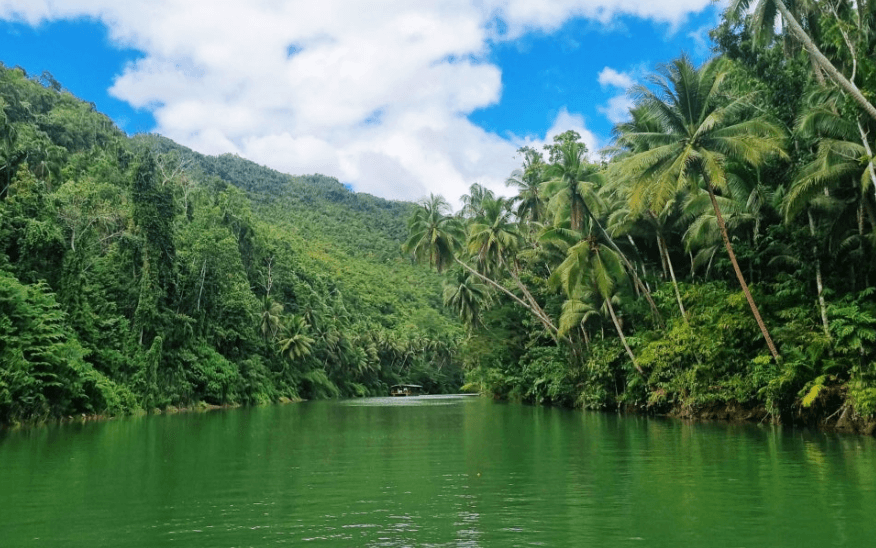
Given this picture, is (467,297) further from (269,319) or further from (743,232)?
(743,232)

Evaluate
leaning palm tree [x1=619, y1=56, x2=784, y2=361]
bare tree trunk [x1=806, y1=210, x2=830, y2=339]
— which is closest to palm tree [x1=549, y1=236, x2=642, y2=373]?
leaning palm tree [x1=619, y1=56, x2=784, y2=361]

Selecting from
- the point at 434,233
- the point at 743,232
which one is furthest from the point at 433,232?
the point at 743,232

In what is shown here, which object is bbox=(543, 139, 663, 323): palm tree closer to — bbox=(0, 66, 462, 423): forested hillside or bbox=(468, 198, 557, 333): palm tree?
bbox=(468, 198, 557, 333): palm tree

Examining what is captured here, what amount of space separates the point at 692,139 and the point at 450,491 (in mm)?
15833

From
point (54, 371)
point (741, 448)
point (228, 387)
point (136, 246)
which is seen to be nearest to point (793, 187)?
point (741, 448)

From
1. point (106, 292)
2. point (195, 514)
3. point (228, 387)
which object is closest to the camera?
point (195, 514)

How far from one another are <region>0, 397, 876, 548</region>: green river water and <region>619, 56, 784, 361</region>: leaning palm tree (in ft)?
24.9

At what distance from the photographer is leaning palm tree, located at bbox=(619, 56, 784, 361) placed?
22.1m

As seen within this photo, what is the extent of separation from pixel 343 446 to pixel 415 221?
28119mm

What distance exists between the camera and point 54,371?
28.7 m

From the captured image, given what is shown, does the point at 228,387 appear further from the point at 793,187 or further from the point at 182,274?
the point at 793,187

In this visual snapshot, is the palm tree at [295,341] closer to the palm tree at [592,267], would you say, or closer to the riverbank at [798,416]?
the palm tree at [592,267]

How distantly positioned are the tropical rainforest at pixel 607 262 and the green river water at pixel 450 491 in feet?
14.4

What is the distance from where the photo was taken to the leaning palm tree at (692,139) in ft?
72.6
